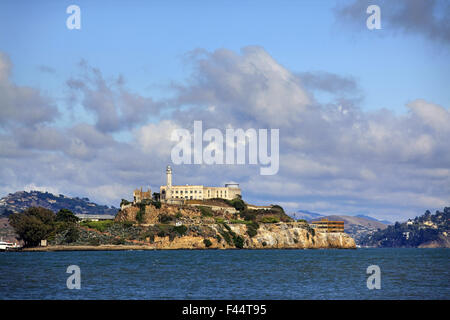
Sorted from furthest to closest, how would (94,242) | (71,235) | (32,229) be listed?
(94,242), (71,235), (32,229)

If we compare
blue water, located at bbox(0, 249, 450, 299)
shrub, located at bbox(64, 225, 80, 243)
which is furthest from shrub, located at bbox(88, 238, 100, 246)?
blue water, located at bbox(0, 249, 450, 299)

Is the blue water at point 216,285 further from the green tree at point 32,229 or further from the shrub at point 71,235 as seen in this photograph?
the green tree at point 32,229

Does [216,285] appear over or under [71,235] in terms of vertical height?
under

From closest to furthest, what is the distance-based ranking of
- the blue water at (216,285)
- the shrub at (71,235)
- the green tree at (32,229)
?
the blue water at (216,285) < the green tree at (32,229) < the shrub at (71,235)

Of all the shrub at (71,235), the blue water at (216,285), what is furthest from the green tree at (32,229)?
the blue water at (216,285)

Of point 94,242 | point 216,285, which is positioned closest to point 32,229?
point 94,242

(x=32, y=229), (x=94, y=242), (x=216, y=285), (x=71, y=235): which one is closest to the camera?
(x=216, y=285)

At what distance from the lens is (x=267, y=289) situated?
212ft

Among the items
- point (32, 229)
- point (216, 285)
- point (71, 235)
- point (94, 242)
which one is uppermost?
point (32, 229)

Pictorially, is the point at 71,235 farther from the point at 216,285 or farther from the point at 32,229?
the point at 216,285

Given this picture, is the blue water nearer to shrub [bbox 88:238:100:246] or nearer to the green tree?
shrub [bbox 88:238:100:246]

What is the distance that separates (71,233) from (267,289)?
456 feet

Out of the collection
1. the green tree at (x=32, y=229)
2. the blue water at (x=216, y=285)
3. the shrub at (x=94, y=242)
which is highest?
the green tree at (x=32, y=229)
